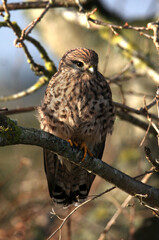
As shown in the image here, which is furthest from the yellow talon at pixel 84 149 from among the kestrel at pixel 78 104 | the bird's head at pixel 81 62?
the bird's head at pixel 81 62

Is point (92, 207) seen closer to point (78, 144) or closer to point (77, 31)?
point (78, 144)

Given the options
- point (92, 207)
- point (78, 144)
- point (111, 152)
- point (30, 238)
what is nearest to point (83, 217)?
point (92, 207)

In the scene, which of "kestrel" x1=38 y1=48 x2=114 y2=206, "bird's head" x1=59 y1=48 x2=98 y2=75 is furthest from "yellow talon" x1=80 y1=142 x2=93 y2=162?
"bird's head" x1=59 y1=48 x2=98 y2=75

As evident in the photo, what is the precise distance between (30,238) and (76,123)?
2.27 metres

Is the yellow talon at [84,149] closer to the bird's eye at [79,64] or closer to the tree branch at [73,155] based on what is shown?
the tree branch at [73,155]

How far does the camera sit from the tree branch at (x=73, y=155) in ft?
7.42

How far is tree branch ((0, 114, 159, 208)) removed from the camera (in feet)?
7.42

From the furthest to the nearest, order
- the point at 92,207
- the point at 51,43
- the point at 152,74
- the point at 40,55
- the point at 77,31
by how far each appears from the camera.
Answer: the point at 51,43, the point at 77,31, the point at 92,207, the point at 152,74, the point at 40,55

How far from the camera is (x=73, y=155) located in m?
2.76

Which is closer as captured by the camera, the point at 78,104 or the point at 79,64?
the point at 78,104

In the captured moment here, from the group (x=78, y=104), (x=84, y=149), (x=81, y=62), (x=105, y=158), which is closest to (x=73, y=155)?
(x=84, y=149)

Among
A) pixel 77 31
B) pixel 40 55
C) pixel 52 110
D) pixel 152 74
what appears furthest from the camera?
pixel 77 31

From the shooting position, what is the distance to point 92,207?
5.36 meters

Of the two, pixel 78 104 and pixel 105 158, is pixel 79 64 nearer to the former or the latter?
pixel 78 104
